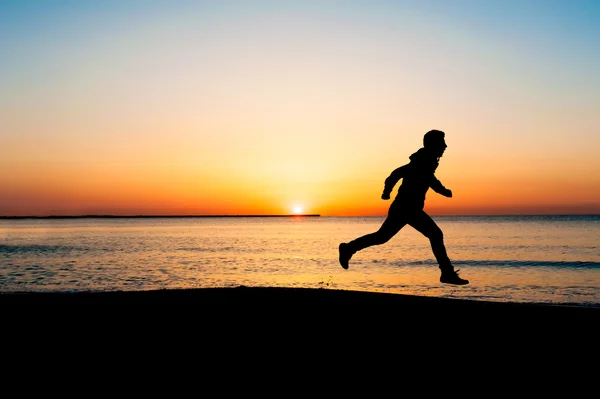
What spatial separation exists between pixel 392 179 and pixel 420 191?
0.46m

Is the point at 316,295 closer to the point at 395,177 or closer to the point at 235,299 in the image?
the point at 235,299

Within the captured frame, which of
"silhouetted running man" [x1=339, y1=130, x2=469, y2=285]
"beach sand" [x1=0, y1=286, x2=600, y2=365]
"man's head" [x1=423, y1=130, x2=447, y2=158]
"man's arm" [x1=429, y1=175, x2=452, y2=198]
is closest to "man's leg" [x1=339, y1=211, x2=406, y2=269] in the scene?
"silhouetted running man" [x1=339, y1=130, x2=469, y2=285]

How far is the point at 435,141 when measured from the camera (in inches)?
332

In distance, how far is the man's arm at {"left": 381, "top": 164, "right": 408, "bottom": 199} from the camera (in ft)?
28.0

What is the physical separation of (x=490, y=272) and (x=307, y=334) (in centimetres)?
2320

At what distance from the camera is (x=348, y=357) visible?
17.0 feet

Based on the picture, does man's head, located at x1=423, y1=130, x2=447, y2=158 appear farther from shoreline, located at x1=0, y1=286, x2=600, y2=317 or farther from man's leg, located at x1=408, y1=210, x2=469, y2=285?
shoreline, located at x1=0, y1=286, x2=600, y2=317

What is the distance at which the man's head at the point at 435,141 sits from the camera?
27.6 ft

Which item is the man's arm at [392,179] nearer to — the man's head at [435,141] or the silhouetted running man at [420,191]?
the silhouetted running man at [420,191]

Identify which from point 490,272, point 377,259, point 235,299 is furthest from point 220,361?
point 377,259

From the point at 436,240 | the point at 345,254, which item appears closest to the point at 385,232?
the point at 436,240

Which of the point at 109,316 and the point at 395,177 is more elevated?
the point at 395,177

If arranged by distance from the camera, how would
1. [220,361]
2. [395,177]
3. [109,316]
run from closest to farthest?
1. [220,361]
2. [109,316]
3. [395,177]

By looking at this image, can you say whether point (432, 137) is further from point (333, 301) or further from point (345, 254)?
point (333, 301)
